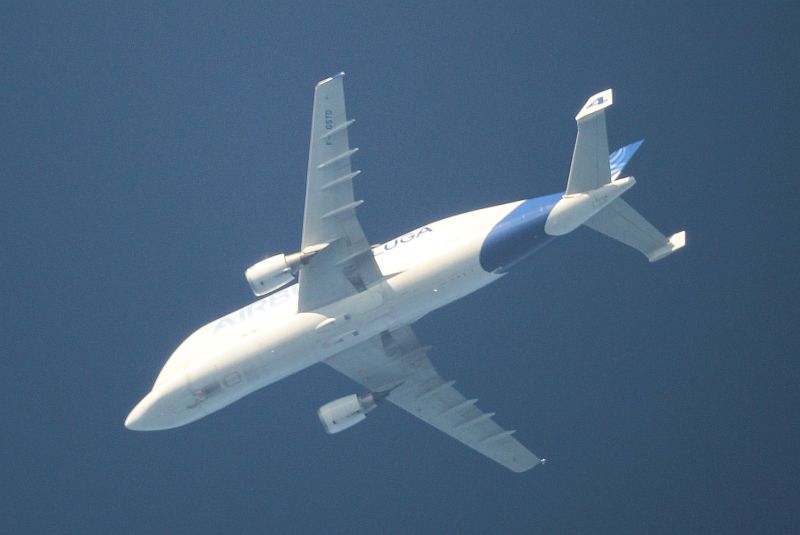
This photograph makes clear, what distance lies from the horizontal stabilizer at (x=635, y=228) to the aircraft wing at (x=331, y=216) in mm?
8056

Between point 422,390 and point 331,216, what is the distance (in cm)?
1060

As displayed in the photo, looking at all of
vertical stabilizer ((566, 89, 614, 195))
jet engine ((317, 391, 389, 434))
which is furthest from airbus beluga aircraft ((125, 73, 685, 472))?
jet engine ((317, 391, 389, 434))

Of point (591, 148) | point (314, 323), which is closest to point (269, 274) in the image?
point (314, 323)

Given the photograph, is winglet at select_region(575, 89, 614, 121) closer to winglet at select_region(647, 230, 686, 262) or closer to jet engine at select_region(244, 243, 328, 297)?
winglet at select_region(647, 230, 686, 262)

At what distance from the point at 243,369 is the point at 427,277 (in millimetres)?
7402

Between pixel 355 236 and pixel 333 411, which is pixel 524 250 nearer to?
pixel 355 236

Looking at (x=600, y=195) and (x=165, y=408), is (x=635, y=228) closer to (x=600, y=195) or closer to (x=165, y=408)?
(x=600, y=195)

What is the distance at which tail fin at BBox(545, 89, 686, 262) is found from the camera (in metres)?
39.0

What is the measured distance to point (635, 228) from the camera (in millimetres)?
41969

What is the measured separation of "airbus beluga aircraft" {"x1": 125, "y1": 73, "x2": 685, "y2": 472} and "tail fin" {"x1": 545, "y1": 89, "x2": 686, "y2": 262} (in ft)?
0.14

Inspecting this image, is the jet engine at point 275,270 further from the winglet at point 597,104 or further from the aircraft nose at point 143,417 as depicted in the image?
the winglet at point 597,104

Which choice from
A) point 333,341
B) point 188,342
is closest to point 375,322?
point 333,341

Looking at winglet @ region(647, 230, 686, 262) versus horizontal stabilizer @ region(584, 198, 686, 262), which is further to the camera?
horizontal stabilizer @ region(584, 198, 686, 262)

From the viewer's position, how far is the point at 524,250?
41.4m
